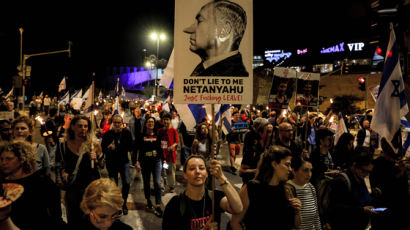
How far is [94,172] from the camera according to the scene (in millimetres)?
4129

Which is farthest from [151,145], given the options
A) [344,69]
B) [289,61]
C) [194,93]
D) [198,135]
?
[289,61]

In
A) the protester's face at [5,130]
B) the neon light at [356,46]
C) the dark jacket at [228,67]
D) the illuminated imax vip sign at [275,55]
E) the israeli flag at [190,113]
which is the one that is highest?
the illuminated imax vip sign at [275,55]

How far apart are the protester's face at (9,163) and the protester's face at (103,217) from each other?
1.14 meters

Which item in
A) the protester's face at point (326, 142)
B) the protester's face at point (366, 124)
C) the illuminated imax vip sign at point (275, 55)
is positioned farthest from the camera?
the illuminated imax vip sign at point (275, 55)

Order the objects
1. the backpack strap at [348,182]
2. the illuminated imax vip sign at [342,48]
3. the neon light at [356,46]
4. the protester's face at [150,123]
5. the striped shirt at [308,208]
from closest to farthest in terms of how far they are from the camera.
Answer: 1. the striped shirt at [308,208]
2. the backpack strap at [348,182]
3. the protester's face at [150,123]
4. the neon light at [356,46]
5. the illuminated imax vip sign at [342,48]

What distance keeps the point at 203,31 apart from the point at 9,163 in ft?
7.45

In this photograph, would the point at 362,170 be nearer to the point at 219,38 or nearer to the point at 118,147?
the point at 219,38

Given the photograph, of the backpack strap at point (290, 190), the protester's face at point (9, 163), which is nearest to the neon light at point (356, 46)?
the backpack strap at point (290, 190)

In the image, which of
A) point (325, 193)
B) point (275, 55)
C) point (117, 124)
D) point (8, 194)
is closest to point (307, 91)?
point (325, 193)

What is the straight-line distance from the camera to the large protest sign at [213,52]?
9.53 ft

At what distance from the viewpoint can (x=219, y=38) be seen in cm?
296

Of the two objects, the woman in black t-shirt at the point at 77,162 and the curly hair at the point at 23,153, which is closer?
the curly hair at the point at 23,153

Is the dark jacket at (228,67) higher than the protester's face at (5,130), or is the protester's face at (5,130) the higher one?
the dark jacket at (228,67)

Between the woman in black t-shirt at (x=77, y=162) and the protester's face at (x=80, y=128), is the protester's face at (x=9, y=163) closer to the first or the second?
the woman in black t-shirt at (x=77, y=162)
